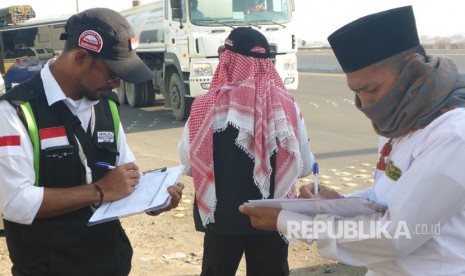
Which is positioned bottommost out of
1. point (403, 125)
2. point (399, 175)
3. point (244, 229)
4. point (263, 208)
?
point (244, 229)

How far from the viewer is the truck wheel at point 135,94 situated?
606 inches

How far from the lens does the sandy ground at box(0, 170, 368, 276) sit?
14.7 ft

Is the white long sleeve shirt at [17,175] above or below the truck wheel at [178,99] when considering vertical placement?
above

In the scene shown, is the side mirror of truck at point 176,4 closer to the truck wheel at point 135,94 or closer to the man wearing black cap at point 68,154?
the truck wheel at point 135,94

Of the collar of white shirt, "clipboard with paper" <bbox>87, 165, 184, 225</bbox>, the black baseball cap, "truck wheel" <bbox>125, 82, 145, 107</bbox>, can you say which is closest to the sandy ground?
the black baseball cap

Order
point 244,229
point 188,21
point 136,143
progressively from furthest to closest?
1. point 188,21
2. point 136,143
3. point 244,229

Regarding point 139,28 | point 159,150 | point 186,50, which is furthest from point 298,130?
point 139,28

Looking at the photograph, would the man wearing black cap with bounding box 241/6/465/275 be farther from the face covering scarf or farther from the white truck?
the white truck

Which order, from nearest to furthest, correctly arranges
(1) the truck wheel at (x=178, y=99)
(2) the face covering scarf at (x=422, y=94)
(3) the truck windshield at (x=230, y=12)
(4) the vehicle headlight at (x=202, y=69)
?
(2) the face covering scarf at (x=422, y=94)
(4) the vehicle headlight at (x=202, y=69)
(3) the truck windshield at (x=230, y=12)
(1) the truck wheel at (x=178, y=99)

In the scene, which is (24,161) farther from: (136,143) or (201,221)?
(136,143)

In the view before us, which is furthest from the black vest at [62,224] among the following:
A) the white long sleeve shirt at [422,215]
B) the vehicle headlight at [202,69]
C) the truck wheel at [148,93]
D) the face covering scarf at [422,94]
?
the truck wheel at [148,93]

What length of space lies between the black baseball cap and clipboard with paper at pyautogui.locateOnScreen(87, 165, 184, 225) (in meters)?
0.96

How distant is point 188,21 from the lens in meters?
11.7

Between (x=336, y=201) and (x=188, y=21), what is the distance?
1025 centimetres
